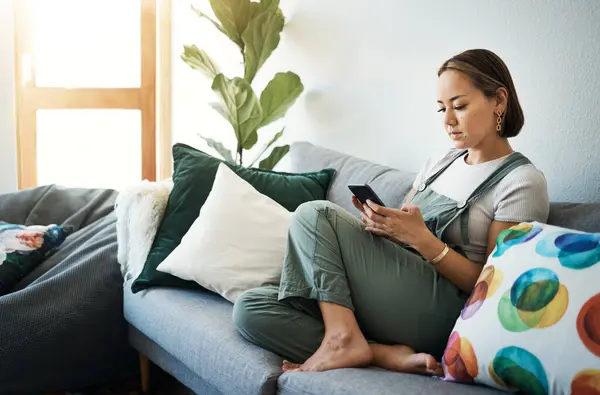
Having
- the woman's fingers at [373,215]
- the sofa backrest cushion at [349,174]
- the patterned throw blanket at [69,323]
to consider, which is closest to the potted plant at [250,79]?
the sofa backrest cushion at [349,174]

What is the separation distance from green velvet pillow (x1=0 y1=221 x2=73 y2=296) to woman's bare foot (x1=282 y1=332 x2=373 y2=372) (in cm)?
112

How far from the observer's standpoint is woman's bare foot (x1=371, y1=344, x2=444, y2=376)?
61.6 inches

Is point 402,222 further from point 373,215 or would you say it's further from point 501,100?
point 501,100

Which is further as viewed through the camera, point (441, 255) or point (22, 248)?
point (22, 248)

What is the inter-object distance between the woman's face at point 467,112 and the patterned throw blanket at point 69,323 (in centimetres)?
122


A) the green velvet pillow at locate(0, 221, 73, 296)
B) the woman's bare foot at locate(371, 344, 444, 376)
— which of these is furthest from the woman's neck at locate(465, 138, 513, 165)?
the green velvet pillow at locate(0, 221, 73, 296)

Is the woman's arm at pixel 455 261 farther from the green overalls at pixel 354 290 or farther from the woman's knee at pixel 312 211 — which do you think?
the woman's knee at pixel 312 211

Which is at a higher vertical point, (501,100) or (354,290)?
(501,100)

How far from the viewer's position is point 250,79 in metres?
3.04

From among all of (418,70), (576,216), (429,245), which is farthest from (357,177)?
(576,216)

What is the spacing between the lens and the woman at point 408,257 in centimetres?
167

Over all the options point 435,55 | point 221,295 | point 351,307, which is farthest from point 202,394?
point 435,55

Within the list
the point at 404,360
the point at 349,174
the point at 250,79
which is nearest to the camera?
the point at 404,360

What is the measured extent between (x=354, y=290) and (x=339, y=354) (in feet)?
0.53
